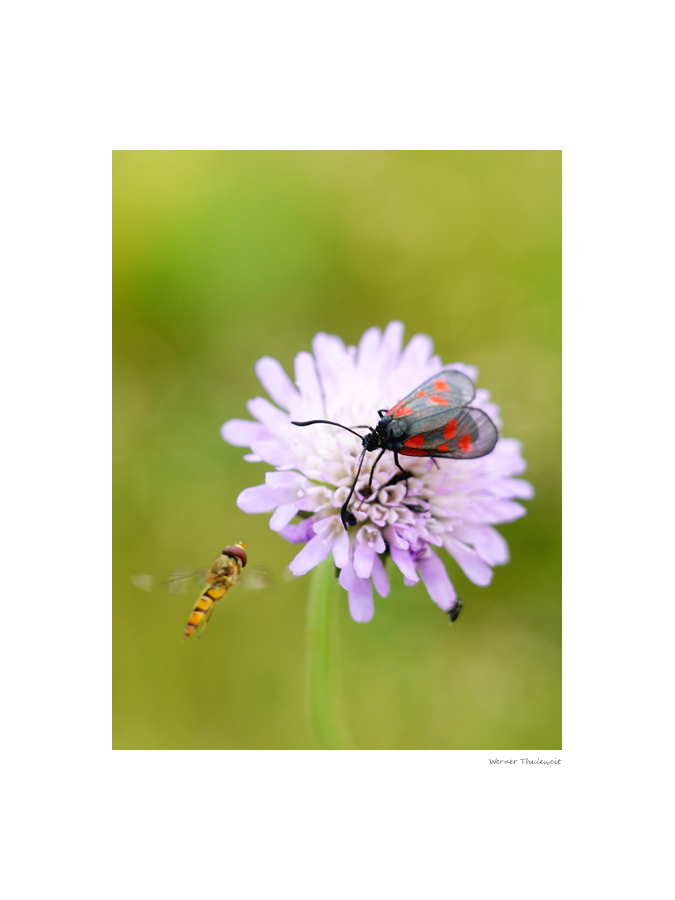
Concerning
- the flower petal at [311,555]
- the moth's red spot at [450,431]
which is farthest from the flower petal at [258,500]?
the moth's red spot at [450,431]

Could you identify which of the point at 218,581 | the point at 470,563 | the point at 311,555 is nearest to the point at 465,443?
the point at 470,563

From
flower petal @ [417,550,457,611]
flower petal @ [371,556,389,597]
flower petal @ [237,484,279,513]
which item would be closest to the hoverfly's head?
flower petal @ [237,484,279,513]

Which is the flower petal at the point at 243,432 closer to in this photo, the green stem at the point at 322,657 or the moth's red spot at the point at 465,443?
the green stem at the point at 322,657

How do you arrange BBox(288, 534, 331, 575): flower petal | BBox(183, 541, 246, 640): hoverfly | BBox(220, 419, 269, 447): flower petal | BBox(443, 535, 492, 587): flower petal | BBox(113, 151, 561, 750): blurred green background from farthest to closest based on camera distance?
BBox(113, 151, 561, 750): blurred green background < BBox(220, 419, 269, 447): flower petal < BBox(443, 535, 492, 587): flower petal < BBox(183, 541, 246, 640): hoverfly < BBox(288, 534, 331, 575): flower petal

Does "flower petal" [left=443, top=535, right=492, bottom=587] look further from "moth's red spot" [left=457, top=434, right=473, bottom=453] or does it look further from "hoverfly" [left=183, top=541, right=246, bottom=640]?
"hoverfly" [left=183, top=541, right=246, bottom=640]

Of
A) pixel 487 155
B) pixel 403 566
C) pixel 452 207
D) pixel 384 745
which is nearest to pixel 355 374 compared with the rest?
pixel 403 566

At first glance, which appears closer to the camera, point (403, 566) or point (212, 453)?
point (403, 566)
